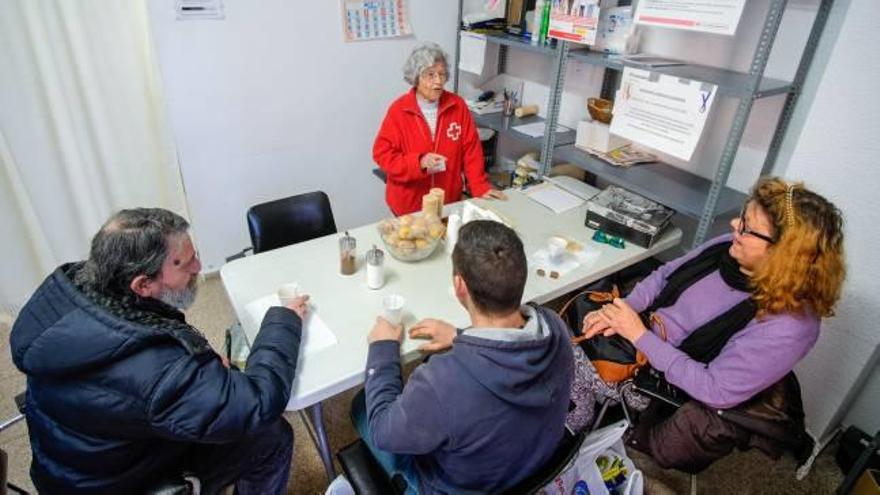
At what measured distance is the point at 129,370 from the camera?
104 cm

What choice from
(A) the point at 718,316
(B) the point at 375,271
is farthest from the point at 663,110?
(B) the point at 375,271

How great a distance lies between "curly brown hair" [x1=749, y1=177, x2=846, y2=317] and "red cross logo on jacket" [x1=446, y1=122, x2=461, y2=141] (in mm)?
1492

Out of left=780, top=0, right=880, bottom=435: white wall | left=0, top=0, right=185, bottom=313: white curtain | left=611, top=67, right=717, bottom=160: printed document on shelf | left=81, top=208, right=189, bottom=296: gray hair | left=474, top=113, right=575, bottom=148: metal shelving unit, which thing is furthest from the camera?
left=474, top=113, right=575, bottom=148: metal shelving unit

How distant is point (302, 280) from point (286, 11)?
162 cm

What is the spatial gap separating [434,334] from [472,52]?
83.3 inches

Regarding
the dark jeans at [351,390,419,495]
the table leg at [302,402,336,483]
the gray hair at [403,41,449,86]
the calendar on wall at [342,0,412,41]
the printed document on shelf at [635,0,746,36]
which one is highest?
the printed document on shelf at [635,0,746,36]

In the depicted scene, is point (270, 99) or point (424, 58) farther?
point (270, 99)

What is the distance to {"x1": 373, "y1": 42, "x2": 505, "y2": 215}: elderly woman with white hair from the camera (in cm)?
231

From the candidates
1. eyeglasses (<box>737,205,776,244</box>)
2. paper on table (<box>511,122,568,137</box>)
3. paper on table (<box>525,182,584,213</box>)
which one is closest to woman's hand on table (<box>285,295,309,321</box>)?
paper on table (<box>525,182,584,213</box>)

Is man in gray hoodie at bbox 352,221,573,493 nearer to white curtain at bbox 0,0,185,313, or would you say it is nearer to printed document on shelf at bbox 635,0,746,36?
printed document on shelf at bbox 635,0,746,36

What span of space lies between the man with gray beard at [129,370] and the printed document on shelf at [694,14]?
1.77m

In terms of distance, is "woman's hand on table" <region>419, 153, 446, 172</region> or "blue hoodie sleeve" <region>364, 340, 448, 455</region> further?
"woman's hand on table" <region>419, 153, 446, 172</region>

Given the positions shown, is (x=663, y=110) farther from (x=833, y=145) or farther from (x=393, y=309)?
(x=393, y=309)

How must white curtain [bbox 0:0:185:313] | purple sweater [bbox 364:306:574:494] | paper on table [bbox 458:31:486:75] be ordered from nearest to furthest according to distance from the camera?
purple sweater [bbox 364:306:574:494] → white curtain [bbox 0:0:185:313] → paper on table [bbox 458:31:486:75]
